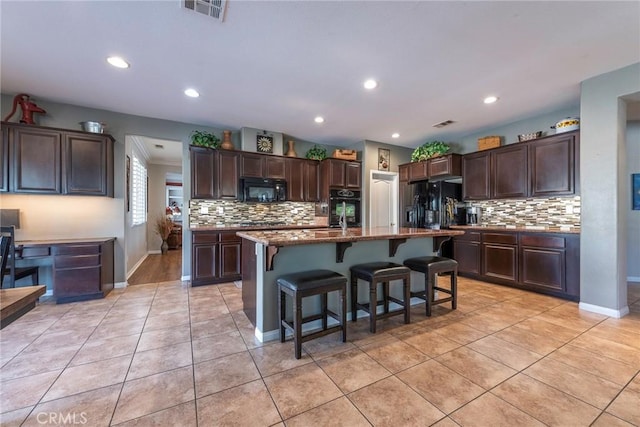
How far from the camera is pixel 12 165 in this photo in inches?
130

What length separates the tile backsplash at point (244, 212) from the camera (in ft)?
15.4

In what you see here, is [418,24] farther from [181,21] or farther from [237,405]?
[237,405]

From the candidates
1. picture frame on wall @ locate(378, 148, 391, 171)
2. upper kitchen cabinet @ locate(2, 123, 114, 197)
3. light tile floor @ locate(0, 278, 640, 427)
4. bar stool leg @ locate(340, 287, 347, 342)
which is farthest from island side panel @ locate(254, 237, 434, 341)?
picture frame on wall @ locate(378, 148, 391, 171)

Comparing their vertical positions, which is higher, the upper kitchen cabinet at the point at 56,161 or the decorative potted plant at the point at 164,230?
the upper kitchen cabinet at the point at 56,161

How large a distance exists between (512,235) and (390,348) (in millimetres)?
2960

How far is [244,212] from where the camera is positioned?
5074 millimetres

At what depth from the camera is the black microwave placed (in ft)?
15.6

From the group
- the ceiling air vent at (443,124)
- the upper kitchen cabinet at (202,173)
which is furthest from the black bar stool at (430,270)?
the upper kitchen cabinet at (202,173)

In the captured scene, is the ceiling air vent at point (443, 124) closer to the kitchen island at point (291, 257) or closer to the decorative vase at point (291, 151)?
the kitchen island at point (291, 257)

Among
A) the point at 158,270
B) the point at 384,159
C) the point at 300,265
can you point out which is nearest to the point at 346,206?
the point at 384,159

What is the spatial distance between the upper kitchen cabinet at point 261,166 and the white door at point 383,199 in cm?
204

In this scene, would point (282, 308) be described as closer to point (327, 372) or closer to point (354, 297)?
point (327, 372)

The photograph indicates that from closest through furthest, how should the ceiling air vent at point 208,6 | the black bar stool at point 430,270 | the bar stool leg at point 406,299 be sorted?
the ceiling air vent at point 208,6
the bar stool leg at point 406,299
the black bar stool at point 430,270

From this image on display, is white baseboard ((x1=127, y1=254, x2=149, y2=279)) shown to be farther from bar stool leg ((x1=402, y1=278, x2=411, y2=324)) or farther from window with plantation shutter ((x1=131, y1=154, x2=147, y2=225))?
bar stool leg ((x1=402, y1=278, x2=411, y2=324))
